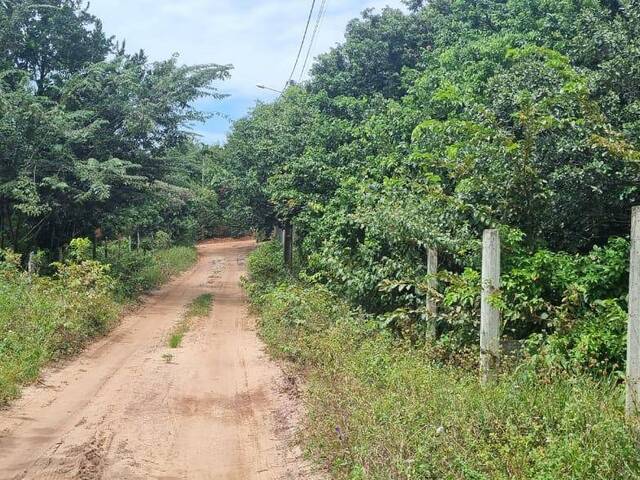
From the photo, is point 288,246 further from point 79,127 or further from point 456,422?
point 456,422

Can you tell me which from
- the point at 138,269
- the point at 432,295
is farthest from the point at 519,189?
the point at 138,269

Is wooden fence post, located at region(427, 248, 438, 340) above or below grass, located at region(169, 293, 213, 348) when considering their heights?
above

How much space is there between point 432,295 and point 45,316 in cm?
737

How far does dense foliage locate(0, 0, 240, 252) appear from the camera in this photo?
632 inches

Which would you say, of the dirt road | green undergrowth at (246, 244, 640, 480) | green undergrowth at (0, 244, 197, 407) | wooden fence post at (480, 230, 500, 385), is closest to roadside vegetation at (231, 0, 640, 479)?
green undergrowth at (246, 244, 640, 480)

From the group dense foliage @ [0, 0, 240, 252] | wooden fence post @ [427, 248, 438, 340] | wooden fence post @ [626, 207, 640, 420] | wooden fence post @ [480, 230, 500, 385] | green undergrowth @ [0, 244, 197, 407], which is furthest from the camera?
dense foliage @ [0, 0, 240, 252]

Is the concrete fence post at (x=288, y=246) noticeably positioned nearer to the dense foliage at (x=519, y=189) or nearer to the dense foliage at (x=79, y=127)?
the dense foliage at (x=79, y=127)

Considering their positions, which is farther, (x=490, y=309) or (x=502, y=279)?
(x=502, y=279)

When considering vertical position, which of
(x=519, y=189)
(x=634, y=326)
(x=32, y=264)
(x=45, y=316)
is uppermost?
(x=519, y=189)

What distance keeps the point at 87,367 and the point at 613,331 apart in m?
7.78

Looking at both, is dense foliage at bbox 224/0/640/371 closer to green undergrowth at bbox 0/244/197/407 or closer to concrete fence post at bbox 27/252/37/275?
green undergrowth at bbox 0/244/197/407

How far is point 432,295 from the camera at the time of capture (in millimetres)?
7234

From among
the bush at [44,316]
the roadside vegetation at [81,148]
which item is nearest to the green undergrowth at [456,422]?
the bush at [44,316]

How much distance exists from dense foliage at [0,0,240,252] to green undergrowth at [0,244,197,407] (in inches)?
110
